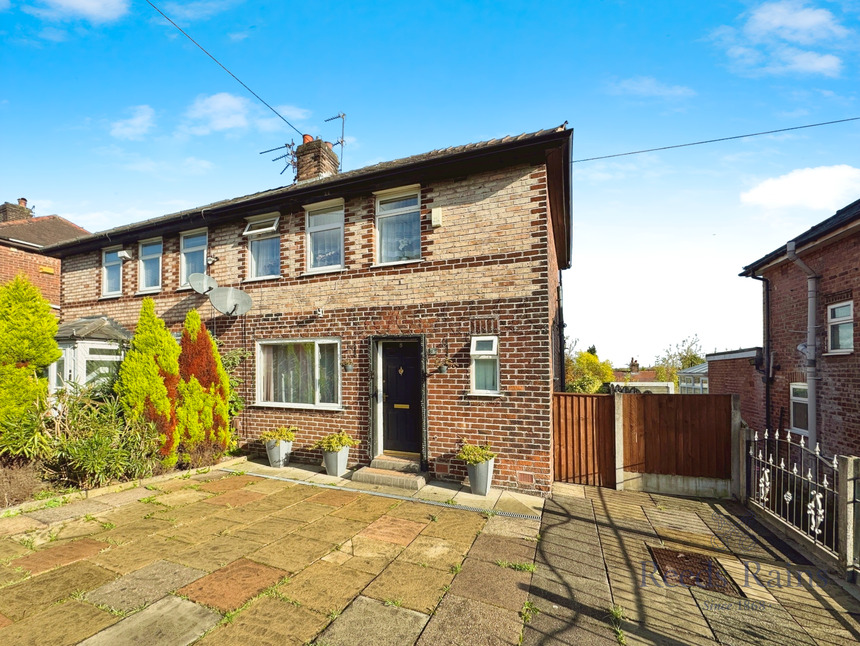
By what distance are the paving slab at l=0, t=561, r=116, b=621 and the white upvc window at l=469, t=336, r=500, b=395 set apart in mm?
5024

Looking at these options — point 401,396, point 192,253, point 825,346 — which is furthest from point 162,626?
point 825,346

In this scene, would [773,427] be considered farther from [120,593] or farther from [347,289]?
[120,593]

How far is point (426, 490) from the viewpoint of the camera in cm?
626

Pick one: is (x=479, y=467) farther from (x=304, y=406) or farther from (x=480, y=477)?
(x=304, y=406)

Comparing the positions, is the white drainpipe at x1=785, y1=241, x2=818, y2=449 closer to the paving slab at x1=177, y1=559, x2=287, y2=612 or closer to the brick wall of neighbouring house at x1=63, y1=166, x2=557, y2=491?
the brick wall of neighbouring house at x1=63, y1=166, x2=557, y2=491

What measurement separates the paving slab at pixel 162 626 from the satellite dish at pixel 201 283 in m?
6.55

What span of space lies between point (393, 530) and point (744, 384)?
38.3 ft

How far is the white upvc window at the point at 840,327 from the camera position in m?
7.15

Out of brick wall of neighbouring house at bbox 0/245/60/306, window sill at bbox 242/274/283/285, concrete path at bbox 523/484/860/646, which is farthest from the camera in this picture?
brick wall of neighbouring house at bbox 0/245/60/306

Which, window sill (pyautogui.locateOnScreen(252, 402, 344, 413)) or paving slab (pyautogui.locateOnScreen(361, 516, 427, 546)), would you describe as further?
window sill (pyautogui.locateOnScreen(252, 402, 344, 413))

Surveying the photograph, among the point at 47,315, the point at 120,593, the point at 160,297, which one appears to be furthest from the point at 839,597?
the point at 160,297

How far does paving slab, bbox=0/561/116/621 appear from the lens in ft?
10.5

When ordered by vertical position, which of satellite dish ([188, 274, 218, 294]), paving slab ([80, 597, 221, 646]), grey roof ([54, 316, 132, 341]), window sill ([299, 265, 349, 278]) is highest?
window sill ([299, 265, 349, 278])

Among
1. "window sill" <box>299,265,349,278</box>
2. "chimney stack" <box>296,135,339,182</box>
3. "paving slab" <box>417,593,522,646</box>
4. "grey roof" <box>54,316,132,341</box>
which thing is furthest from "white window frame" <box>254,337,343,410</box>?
"chimney stack" <box>296,135,339,182</box>
